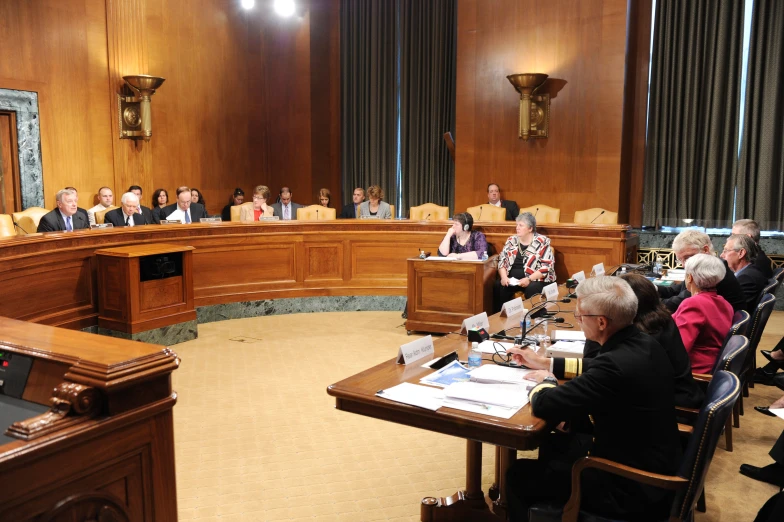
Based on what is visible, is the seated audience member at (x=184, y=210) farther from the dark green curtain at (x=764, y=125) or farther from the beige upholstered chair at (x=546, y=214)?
the dark green curtain at (x=764, y=125)

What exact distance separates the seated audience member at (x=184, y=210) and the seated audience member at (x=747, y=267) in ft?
19.1

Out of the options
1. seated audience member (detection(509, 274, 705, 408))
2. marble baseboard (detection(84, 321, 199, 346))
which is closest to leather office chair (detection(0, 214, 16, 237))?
marble baseboard (detection(84, 321, 199, 346))

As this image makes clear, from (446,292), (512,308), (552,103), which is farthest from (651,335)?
(552,103)

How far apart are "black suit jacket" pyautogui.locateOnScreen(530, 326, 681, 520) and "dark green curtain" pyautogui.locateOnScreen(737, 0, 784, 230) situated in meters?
7.51

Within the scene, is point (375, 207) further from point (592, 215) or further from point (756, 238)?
point (756, 238)

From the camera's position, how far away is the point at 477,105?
9.79 metres

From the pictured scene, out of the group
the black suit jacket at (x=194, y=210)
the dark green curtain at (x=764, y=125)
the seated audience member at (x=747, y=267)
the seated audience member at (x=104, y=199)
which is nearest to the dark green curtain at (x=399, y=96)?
the black suit jacket at (x=194, y=210)

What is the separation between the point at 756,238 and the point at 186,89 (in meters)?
7.48

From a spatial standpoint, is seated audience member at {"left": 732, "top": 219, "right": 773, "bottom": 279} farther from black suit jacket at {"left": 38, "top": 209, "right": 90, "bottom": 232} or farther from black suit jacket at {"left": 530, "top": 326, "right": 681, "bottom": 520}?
black suit jacket at {"left": 38, "top": 209, "right": 90, "bottom": 232}

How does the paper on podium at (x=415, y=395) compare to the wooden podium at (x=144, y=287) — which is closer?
the paper on podium at (x=415, y=395)

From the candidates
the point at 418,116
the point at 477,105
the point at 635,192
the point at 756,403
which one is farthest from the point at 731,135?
the point at 756,403

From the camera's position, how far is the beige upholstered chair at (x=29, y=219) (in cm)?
678

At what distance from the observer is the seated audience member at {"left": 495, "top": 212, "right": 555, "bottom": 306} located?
6398mm

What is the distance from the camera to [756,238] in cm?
546
